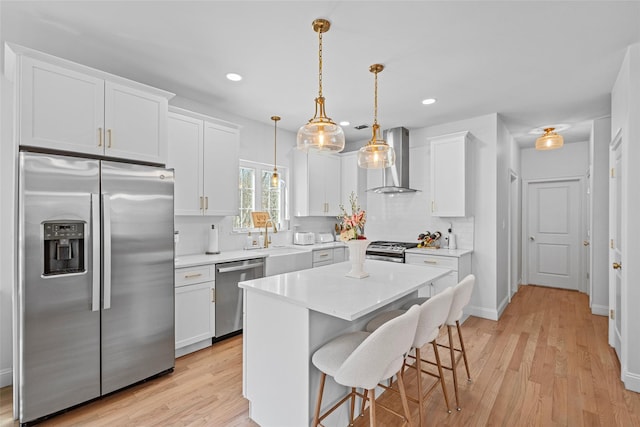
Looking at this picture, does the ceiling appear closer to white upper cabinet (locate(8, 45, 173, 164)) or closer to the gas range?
white upper cabinet (locate(8, 45, 173, 164))

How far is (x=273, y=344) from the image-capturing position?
196 cm

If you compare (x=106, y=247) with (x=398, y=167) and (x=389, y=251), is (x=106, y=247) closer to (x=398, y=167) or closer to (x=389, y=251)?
(x=389, y=251)

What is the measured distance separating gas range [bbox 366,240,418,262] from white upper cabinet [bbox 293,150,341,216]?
108cm

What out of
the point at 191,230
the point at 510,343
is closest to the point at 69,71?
the point at 191,230

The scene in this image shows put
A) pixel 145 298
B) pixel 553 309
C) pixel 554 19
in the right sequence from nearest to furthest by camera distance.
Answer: pixel 554 19 < pixel 145 298 < pixel 553 309

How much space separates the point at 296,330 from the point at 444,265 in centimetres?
279

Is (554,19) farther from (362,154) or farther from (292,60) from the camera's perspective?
(292,60)

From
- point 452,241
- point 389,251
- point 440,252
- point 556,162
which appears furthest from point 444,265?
point 556,162

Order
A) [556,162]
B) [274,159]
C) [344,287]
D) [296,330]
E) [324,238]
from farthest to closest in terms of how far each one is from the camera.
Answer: [556,162], [324,238], [274,159], [344,287], [296,330]

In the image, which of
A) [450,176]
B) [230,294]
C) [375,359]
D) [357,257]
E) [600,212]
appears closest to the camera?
[375,359]

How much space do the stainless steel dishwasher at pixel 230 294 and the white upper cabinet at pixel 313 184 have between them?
1.56m

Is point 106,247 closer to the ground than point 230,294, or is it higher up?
higher up

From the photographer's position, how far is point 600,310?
429 cm

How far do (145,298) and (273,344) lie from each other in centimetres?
127
